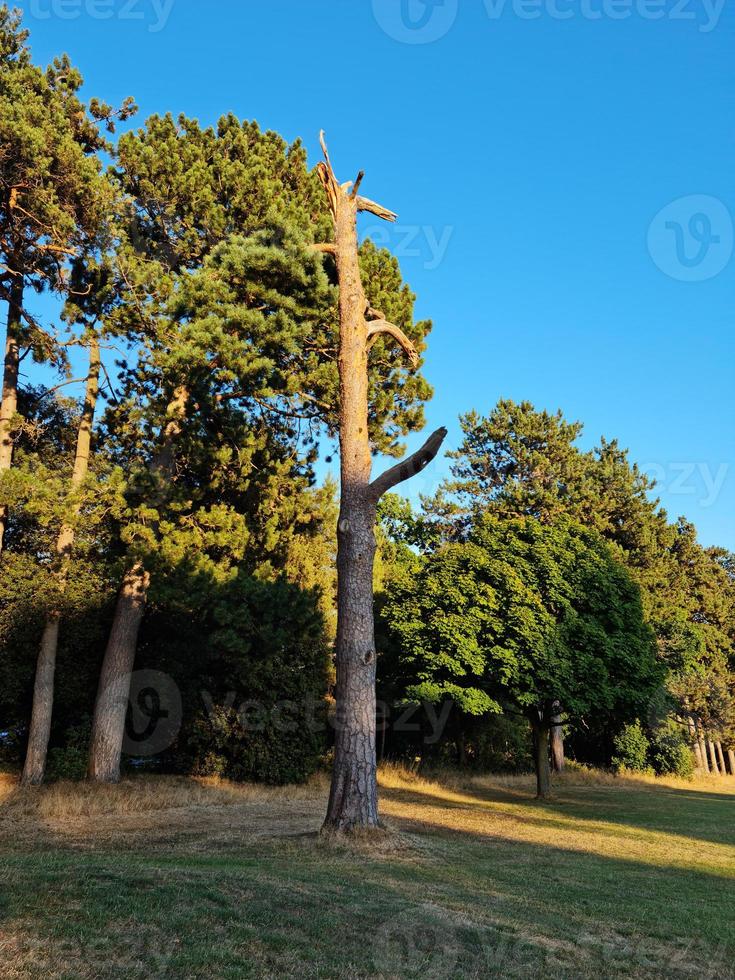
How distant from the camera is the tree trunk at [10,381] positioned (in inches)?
716

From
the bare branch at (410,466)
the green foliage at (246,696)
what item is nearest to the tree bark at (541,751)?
the green foliage at (246,696)

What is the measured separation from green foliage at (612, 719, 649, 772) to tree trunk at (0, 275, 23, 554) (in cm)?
3016

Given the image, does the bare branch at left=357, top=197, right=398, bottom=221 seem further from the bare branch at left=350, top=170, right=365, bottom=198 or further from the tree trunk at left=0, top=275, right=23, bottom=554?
the tree trunk at left=0, top=275, right=23, bottom=554

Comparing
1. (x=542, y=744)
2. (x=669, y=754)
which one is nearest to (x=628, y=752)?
(x=669, y=754)

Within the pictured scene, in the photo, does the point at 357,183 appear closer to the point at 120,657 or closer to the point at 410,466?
the point at 410,466

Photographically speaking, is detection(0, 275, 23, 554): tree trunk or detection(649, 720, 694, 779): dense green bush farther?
detection(649, 720, 694, 779): dense green bush

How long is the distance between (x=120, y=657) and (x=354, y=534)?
1005 cm

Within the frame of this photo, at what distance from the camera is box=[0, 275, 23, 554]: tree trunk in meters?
18.2

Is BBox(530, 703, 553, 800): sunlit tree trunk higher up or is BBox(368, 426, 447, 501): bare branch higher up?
BBox(368, 426, 447, 501): bare branch

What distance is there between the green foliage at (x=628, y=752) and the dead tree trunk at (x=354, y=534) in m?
29.2

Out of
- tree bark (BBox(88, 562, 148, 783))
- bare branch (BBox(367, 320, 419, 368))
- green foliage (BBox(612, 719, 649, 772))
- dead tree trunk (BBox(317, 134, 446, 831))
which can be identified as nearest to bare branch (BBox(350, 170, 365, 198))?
dead tree trunk (BBox(317, 134, 446, 831))

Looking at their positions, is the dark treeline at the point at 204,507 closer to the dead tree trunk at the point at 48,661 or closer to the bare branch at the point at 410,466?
the dead tree trunk at the point at 48,661

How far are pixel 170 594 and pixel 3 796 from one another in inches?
214

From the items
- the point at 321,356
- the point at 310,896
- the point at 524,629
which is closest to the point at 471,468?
the point at 524,629
